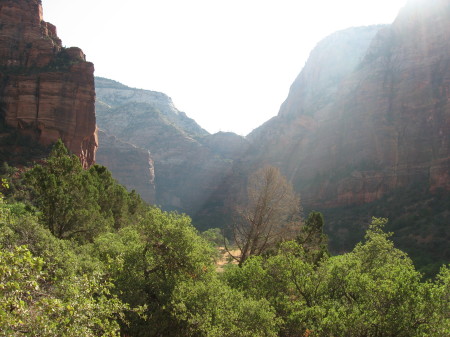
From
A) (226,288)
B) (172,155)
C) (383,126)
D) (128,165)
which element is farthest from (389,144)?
(172,155)

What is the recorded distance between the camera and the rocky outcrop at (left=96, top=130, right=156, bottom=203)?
438ft

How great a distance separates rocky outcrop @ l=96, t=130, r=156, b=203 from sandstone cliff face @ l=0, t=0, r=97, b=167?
65.1 meters

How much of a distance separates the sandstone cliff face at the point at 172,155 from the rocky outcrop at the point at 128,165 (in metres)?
0.46

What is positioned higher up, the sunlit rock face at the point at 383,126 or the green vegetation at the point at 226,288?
the sunlit rock face at the point at 383,126

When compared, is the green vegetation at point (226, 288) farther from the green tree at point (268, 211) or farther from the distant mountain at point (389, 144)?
the distant mountain at point (389, 144)

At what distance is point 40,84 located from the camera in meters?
61.6

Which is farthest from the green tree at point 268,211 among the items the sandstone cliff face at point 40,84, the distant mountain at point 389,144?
the sandstone cliff face at point 40,84

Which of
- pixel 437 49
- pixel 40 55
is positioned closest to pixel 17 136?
pixel 40 55

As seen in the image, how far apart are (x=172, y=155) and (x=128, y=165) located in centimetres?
2975

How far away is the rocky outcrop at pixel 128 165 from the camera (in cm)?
13350

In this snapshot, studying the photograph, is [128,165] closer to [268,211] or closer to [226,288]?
[268,211]

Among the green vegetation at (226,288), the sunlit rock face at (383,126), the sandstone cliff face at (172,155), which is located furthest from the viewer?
the sandstone cliff face at (172,155)

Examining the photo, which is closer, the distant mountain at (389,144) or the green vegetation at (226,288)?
the green vegetation at (226,288)

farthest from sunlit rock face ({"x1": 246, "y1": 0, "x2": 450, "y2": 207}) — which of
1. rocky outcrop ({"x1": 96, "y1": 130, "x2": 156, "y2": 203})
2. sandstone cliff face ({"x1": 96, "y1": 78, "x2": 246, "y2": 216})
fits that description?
rocky outcrop ({"x1": 96, "y1": 130, "x2": 156, "y2": 203})
